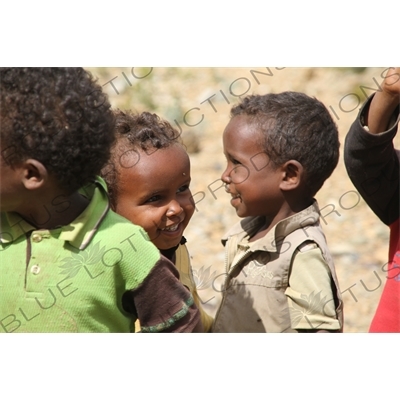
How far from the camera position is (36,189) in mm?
1734

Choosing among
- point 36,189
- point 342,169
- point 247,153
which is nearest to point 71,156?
point 36,189

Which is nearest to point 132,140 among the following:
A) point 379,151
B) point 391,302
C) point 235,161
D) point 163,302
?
point 235,161

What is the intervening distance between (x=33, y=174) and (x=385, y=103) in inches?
37.8

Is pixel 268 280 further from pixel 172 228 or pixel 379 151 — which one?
pixel 379 151

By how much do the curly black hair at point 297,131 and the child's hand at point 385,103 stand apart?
0.21m

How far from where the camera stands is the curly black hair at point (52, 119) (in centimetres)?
166

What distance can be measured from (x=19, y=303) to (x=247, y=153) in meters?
0.85

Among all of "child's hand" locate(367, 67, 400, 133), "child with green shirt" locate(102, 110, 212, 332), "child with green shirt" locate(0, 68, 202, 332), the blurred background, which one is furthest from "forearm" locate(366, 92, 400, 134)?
the blurred background

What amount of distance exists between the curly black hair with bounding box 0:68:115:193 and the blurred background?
193 cm

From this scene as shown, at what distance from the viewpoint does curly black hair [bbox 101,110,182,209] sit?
2.14m

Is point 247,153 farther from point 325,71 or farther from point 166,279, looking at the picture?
point 325,71

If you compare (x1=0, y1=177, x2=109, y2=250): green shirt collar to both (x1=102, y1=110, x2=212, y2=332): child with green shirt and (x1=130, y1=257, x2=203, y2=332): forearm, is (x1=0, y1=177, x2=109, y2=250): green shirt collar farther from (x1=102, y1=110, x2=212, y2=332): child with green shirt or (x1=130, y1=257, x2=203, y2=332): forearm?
(x1=102, y1=110, x2=212, y2=332): child with green shirt

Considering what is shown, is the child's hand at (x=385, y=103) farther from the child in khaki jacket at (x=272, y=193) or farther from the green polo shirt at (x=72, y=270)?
the green polo shirt at (x=72, y=270)

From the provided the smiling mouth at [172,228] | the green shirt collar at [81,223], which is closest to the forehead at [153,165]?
the smiling mouth at [172,228]
